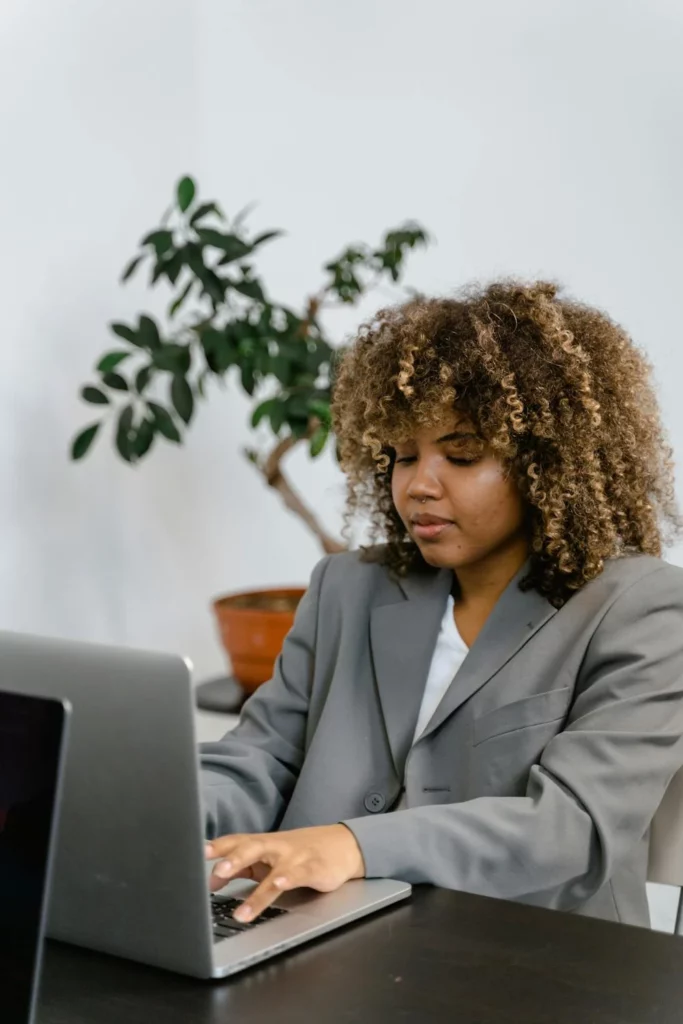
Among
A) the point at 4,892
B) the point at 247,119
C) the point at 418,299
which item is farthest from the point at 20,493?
the point at 4,892

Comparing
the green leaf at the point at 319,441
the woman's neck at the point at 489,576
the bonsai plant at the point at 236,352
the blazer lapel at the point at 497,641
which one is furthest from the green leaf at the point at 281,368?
the blazer lapel at the point at 497,641

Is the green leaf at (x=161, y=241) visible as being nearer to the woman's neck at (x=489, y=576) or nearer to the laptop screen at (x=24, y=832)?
the woman's neck at (x=489, y=576)

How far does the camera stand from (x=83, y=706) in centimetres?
94

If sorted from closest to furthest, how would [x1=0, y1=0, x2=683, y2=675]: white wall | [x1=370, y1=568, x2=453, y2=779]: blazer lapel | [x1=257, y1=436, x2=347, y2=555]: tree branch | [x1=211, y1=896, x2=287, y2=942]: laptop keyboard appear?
[x1=211, y1=896, x2=287, y2=942]: laptop keyboard, [x1=370, y1=568, x2=453, y2=779]: blazer lapel, [x1=257, y1=436, x2=347, y2=555]: tree branch, [x1=0, y1=0, x2=683, y2=675]: white wall

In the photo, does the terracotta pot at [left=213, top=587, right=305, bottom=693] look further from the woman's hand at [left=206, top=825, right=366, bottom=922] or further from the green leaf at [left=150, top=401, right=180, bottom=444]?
the woman's hand at [left=206, top=825, right=366, bottom=922]

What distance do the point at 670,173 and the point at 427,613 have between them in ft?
5.69

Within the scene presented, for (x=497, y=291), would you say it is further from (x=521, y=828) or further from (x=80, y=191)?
(x=80, y=191)

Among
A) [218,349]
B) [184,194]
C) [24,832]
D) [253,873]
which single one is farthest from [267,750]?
[184,194]

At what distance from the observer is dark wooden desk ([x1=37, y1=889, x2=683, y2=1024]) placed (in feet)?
2.90

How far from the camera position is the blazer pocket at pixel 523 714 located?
140 centimetres

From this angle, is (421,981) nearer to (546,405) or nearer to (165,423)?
(546,405)

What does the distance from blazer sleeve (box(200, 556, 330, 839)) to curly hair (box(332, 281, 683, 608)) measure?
274 millimetres

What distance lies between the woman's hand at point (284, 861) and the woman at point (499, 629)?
9 centimetres

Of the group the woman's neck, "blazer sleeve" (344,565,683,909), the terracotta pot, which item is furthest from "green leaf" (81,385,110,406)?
"blazer sleeve" (344,565,683,909)
